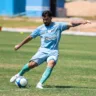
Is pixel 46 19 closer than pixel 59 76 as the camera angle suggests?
Yes

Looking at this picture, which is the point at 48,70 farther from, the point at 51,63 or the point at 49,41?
the point at 49,41

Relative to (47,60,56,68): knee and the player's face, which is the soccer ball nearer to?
(47,60,56,68): knee

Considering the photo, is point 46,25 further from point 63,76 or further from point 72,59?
point 72,59

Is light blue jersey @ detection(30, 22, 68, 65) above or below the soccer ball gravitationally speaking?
above

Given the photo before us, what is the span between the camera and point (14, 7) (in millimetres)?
A: 69875

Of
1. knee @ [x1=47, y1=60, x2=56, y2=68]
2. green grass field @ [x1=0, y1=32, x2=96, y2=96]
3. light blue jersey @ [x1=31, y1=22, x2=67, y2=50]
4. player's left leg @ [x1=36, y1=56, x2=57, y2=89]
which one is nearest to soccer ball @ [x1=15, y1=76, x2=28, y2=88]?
green grass field @ [x1=0, y1=32, x2=96, y2=96]

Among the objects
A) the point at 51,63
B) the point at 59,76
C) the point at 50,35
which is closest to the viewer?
the point at 51,63

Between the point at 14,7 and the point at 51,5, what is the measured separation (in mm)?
5699

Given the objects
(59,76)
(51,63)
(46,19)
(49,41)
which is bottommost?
(59,76)

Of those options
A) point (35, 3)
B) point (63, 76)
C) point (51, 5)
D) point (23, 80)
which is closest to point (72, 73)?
point (63, 76)

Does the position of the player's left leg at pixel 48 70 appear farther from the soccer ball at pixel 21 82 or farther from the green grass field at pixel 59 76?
the soccer ball at pixel 21 82

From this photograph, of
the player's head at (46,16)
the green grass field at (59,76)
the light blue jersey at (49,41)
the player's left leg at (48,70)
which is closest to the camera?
the green grass field at (59,76)

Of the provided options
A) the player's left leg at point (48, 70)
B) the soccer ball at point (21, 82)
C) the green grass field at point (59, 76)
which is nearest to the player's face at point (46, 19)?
the player's left leg at point (48, 70)

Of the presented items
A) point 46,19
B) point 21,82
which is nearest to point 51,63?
point 21,82
